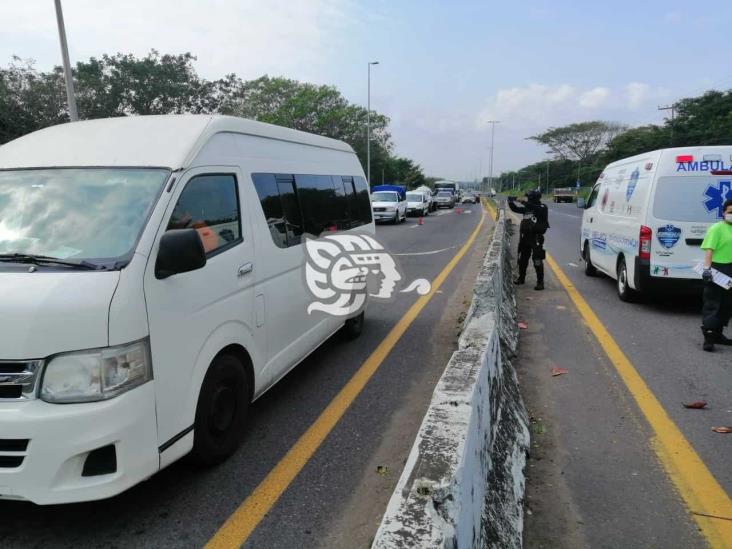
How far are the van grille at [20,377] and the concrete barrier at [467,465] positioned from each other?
1743 mm

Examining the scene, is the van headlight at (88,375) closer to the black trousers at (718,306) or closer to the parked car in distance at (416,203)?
the black trousers at (718,306)

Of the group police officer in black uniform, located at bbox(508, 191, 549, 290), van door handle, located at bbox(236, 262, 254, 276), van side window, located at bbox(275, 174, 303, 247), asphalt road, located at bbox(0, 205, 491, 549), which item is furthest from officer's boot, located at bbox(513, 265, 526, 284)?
van door handle, located at bbox(236, 262, 254, 276)

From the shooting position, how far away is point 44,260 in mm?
2820

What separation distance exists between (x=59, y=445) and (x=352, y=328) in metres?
4.19

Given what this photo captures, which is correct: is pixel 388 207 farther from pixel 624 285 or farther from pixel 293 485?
pixel 293 485

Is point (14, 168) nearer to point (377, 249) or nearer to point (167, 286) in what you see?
point (167, 286)

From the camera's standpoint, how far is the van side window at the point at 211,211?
3295 mm

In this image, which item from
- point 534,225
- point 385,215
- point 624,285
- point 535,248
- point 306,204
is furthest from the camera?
point 385,215

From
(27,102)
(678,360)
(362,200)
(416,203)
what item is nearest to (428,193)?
(416,203)

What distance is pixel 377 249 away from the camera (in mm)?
7328

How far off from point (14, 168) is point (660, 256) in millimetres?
7502

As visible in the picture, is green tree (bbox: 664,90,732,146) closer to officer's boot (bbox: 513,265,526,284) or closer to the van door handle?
officer's boot (bbox: 513,265,526,284)

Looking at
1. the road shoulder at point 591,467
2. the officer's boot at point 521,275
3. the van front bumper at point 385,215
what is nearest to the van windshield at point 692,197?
the road shoulder at point 591,467

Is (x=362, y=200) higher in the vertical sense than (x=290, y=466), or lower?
higher
